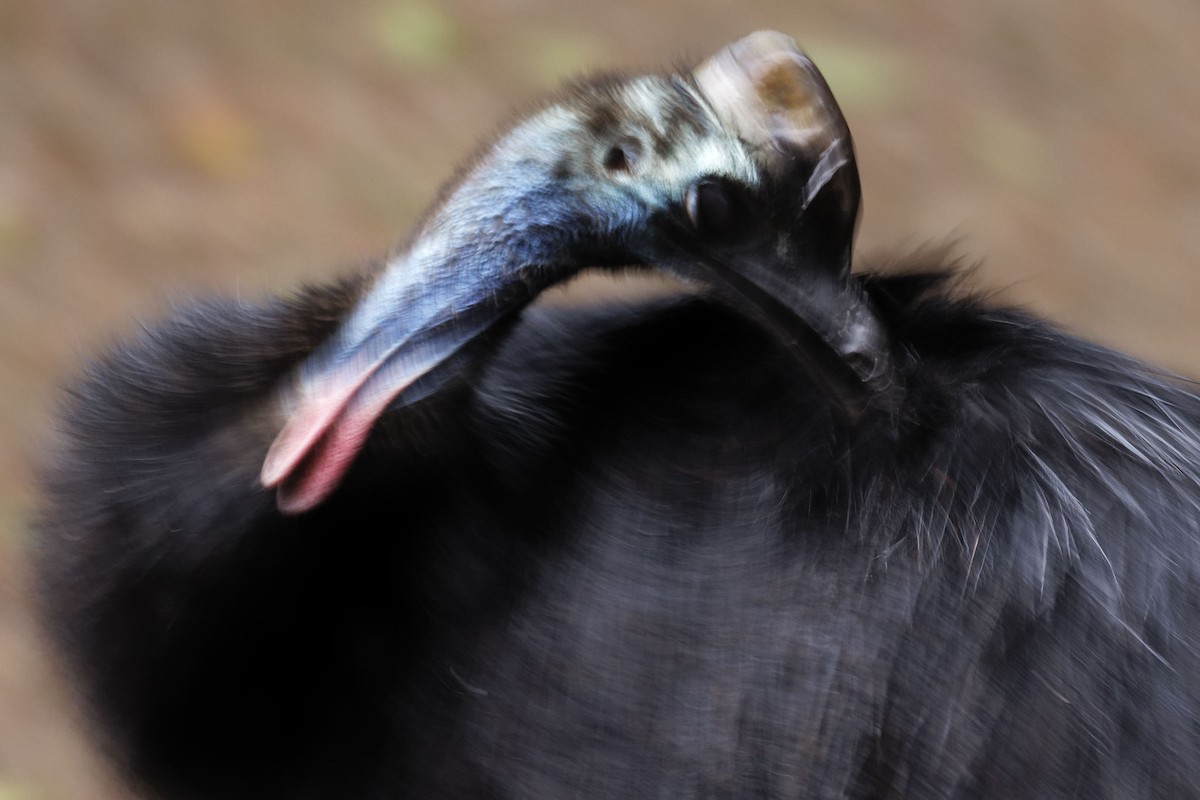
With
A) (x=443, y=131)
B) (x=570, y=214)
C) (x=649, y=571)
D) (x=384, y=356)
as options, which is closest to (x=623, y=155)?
(x=570, y=214)

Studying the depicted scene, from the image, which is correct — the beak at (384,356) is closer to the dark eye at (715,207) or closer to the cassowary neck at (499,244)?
the cassowary neck at (499,244)

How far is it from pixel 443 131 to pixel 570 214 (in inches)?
98.5

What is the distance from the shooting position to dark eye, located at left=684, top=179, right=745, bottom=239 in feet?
4.40

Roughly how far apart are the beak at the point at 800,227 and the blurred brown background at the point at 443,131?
78.9 inches

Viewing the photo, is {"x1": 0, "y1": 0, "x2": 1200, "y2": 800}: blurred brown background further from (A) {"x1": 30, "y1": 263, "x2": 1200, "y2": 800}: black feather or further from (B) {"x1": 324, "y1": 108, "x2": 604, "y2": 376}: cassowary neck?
(B) {"x1": 324, "y1": 108, "x2": 604, "y2": 376}: cassowary neck

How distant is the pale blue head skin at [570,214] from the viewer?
52.7 inches

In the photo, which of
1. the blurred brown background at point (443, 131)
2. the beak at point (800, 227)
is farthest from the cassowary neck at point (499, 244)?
the blurred brown background at point (443, 131)

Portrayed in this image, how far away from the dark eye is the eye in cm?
6

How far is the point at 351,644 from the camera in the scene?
159 cm

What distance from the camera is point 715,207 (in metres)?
1.34

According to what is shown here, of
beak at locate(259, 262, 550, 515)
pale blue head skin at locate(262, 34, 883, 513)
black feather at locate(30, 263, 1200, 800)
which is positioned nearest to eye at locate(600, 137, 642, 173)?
pale blue head skin at locate(262, 34, 883, 513)

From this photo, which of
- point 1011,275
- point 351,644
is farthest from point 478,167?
point 1011,275

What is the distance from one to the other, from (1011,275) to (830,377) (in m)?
2.45

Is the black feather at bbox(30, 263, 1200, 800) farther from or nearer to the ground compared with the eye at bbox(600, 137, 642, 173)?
nearer to the ground
